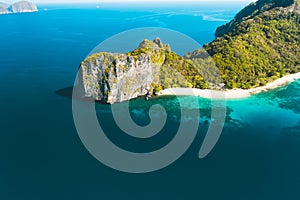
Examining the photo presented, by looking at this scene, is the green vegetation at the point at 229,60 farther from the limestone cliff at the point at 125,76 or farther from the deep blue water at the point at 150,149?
the deep blue water at the point at 150,149

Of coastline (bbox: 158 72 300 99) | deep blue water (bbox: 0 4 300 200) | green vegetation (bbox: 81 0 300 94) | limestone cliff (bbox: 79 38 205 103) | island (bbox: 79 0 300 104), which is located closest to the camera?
deep blue water (bbox: 0 4 300 200)

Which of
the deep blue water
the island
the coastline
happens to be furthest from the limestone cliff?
the deep blue water

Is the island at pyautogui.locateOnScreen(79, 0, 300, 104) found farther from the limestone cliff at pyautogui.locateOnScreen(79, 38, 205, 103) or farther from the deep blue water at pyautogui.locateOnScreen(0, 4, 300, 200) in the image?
the deep blue water at pyautogui.locateOnScreen(0, 4, 300, 200)

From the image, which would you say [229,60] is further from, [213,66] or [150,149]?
[150,149]

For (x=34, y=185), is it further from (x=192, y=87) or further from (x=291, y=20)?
(x=291, y=20)

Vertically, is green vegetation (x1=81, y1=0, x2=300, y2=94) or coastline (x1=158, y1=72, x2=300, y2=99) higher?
green vegetation (x1=81, y1=0, x2=300, y2=94)

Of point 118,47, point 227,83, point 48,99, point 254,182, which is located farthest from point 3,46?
point 254,182

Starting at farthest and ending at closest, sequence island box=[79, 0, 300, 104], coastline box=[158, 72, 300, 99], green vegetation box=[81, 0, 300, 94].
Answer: coastline box=[158, 72, 300, 99], green vegetation box=[81, 0, 300, 94], island box=[79, 0, 300, 104]

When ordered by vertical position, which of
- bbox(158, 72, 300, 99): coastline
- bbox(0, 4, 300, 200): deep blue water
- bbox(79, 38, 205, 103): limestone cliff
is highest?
bbox(79, 38, 205, 103): limestone cliff
